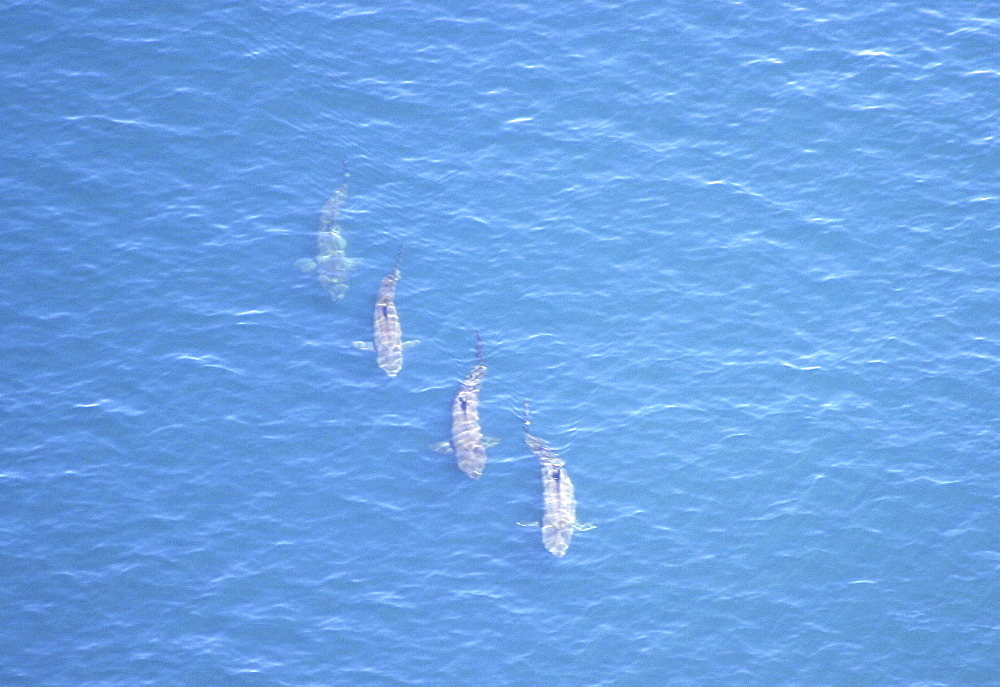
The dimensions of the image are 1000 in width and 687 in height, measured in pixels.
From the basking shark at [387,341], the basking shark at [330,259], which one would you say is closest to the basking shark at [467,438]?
the basking shark at [387,341]

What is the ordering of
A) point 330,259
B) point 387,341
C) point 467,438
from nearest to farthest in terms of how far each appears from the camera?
point 467,438
point 387,341
point 330,259

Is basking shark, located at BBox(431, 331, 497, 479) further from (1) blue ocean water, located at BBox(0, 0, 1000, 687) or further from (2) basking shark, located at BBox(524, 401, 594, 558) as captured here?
(2) basking shark, located at BBox(524, 401, 594, 558)

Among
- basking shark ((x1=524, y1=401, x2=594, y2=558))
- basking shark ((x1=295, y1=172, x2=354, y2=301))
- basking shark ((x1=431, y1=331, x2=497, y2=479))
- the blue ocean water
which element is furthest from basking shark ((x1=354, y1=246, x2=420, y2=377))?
basking shark ((x1=524, y1=401, x2=594, y2=558))

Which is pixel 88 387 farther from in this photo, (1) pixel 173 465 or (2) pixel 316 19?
(2) pixel 316 19

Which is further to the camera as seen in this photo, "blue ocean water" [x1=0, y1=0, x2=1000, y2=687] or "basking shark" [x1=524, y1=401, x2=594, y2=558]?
"basking shark" [x1=524, y1=401, x2=594, y2=558]

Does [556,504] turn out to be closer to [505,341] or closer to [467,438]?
[467,438]

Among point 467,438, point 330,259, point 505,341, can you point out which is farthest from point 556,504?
point 330,259
